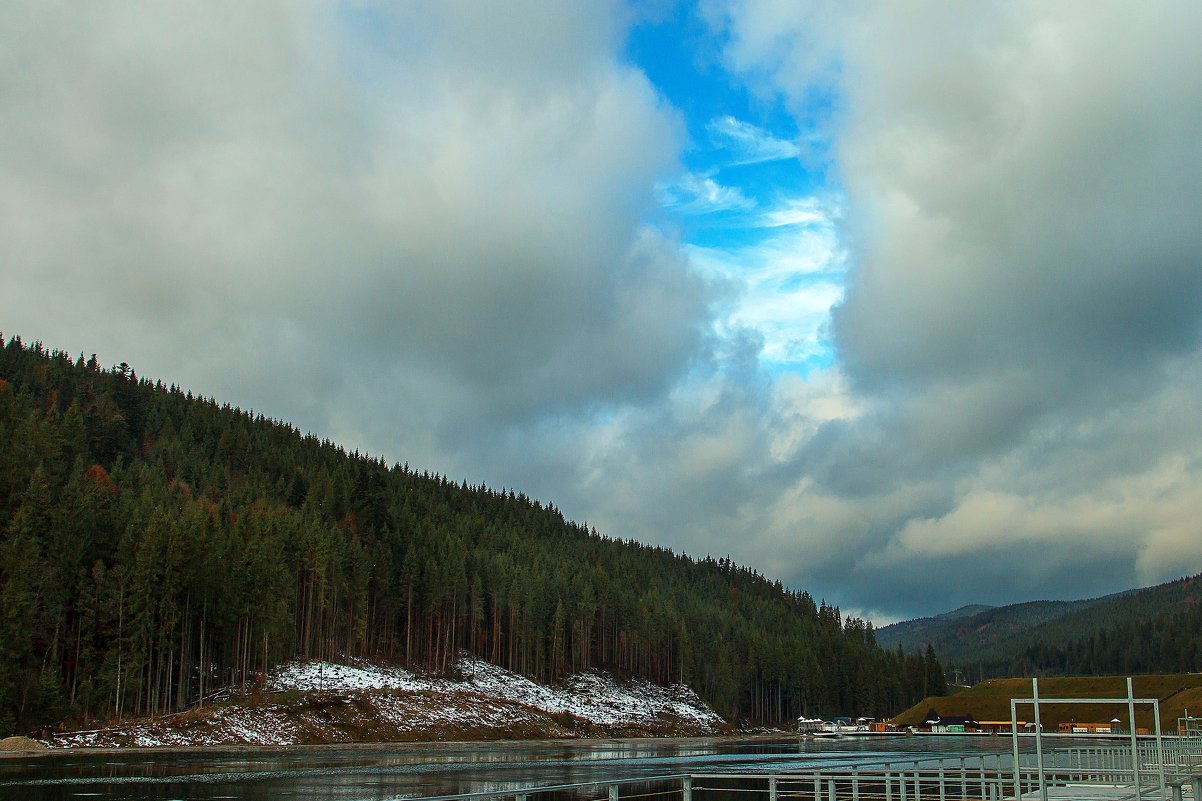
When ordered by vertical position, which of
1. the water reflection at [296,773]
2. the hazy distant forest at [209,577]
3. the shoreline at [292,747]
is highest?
the hazy distant forest at [209,577]

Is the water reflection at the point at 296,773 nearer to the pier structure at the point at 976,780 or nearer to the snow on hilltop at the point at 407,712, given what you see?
the pier structure at the point at 976,780

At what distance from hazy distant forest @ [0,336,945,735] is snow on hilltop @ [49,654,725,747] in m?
4.79

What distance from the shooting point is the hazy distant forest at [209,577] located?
303ft

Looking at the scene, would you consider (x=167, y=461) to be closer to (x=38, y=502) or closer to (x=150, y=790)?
(x=38, y=502)

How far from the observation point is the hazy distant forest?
92375mm

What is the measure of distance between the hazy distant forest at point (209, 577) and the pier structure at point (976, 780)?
200 feet

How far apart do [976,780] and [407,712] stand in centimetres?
8962

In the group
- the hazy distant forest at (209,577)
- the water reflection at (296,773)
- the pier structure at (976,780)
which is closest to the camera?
the pier structure at (976,780)

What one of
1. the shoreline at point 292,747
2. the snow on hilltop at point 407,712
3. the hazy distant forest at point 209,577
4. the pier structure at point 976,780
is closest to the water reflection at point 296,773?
the shoreline at point 292,747

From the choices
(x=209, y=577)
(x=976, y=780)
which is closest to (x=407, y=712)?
(x=209, y=577)

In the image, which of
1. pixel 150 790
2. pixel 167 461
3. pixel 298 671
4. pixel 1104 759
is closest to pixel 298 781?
pixel 150 790

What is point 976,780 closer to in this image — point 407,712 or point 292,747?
point 292,747

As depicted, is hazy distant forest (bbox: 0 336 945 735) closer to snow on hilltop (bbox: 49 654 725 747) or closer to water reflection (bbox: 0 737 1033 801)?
snow on hilltop (bbox: 49 654 725 747)

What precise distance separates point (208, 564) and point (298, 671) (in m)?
18.6
